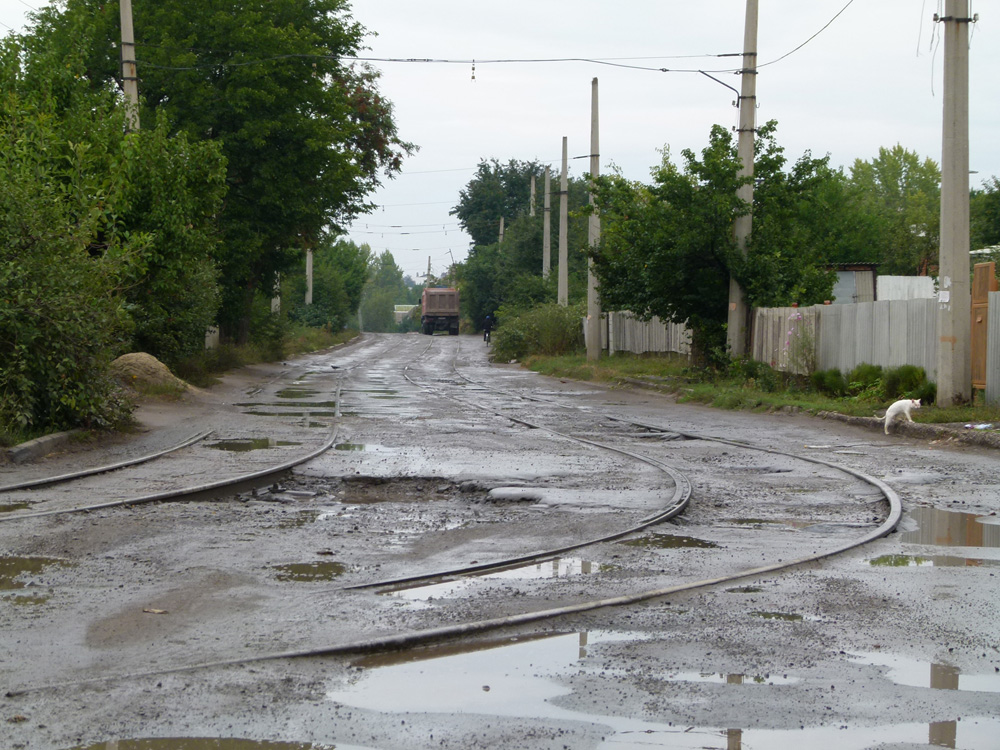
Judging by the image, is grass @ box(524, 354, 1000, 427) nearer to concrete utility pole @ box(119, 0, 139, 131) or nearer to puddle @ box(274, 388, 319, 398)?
puddle @ box(274, 388, 319, 398)

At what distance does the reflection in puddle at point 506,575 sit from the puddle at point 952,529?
105 inches

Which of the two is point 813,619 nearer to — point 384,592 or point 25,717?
point 384,592

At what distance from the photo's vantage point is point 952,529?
8383mm

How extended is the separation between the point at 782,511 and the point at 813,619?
12.1 ft

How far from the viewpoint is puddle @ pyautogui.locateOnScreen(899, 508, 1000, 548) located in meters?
7.86

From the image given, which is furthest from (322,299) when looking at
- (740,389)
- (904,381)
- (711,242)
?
(904,381)

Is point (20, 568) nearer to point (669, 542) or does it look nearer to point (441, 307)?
point (669, 542)

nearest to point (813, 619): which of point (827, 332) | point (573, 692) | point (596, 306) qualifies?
point (573, 692)

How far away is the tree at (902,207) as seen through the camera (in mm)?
51156

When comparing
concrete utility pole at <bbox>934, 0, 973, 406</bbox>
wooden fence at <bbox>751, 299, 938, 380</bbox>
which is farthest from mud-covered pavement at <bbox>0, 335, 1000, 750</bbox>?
wooden fence at <bbox>751, 299, 938, 380</bbox>

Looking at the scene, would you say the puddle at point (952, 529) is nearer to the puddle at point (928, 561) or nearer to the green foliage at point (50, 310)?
the puddle at point (928, 561)

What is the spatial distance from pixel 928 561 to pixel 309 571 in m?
4.16

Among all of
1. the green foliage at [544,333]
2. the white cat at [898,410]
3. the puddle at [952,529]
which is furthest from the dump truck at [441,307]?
the puddle at [952,529]

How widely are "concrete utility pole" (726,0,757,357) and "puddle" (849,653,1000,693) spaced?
66.3 ft
